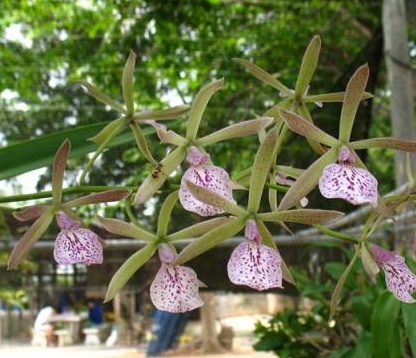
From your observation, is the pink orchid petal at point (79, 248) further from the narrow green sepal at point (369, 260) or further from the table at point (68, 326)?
the table at point (68, 326)

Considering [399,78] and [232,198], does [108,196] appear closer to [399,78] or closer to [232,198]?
[232,198]

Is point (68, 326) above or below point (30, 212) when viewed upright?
below

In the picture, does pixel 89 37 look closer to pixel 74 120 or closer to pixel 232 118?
pixel 74 120

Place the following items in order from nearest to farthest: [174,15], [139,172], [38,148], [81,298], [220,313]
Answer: [38,148]
[139,172]
[174,15]
[81,298]
[220,313]

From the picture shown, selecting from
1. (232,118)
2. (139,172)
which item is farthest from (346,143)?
(232,118)

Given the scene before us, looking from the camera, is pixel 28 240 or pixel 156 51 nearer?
pixel 28 240

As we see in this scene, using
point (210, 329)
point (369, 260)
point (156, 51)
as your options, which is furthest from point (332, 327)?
point (210, 329)

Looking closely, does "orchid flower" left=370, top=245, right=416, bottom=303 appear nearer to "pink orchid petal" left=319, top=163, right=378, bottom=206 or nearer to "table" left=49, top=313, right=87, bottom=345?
"pink orchid petal" left=319, top=163, right=378, bottom=206
